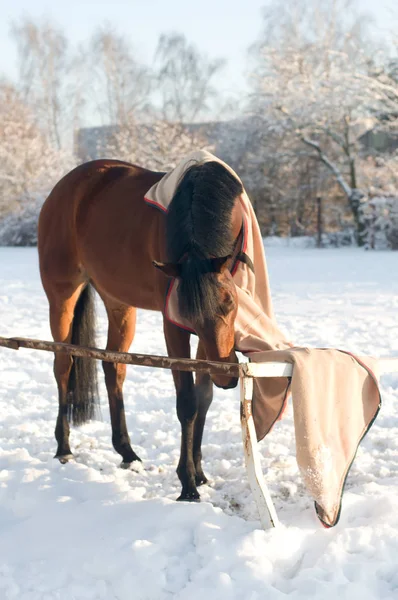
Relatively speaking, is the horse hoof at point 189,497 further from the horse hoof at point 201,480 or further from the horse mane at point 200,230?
the horse mane at point 200,230

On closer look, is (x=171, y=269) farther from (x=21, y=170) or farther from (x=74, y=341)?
(x=21, y=170)

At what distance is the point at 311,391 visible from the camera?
2508mm

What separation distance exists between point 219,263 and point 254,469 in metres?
0.86

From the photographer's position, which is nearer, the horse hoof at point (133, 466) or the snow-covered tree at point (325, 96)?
the horse hoof at point (133, 466)

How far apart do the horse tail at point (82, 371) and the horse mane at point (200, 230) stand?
135 cm

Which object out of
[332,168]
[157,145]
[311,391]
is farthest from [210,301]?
[157,145]

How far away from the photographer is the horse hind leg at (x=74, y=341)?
12.9ft

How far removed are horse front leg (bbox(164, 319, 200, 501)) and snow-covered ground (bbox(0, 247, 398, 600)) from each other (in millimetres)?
109

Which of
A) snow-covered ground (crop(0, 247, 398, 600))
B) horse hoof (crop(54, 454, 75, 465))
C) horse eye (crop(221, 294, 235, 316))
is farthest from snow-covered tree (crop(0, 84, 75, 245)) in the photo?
horse eye (crop(221, 294, 235, 316))

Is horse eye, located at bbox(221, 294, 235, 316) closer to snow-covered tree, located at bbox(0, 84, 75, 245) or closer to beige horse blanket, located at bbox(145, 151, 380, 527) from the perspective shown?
beige horse blanket, located at bbox(145, 151, 380, 527)

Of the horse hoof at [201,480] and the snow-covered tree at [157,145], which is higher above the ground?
the snow-covered tree at [157,145]

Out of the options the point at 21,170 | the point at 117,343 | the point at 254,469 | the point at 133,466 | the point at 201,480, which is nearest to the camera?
the point at 254,469

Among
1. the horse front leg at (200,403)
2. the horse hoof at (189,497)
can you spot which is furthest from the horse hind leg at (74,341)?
the horse hoof at (189,497)

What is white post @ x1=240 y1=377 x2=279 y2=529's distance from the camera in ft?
8.12
